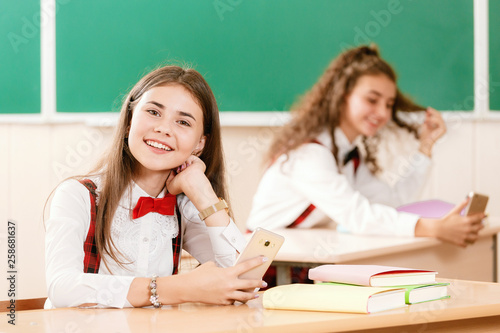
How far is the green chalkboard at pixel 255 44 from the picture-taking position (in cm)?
292

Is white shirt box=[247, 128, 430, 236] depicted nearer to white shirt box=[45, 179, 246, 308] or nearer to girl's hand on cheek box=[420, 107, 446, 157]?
girl's hand on cheek box=[420, 107, 446, 157]

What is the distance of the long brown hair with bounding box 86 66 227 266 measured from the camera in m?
1.41

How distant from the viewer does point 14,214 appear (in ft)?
9.04

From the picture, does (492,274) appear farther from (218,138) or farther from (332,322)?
(332,322)

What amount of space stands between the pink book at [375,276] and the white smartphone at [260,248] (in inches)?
4.6

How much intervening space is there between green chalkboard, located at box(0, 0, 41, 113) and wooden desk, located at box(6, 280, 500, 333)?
189 centimetres

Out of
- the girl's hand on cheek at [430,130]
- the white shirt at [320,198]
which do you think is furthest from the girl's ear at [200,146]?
the girl's hand on cheek at [430,130]

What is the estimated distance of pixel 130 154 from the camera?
59.9 inches

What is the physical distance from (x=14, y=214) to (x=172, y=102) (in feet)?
5.16

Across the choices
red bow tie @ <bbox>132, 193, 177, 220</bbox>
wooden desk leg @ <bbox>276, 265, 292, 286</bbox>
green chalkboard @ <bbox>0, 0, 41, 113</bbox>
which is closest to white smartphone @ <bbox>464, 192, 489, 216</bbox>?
wooden desk leg @ <bbox>276, 265, 292, 286</bbox>

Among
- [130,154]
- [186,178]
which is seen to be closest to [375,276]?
[186,178]

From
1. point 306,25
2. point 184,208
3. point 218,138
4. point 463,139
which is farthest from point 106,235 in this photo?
point 463,139

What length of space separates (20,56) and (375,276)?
2127mm

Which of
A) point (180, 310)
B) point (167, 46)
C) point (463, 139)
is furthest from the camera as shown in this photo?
point (463, 139)
